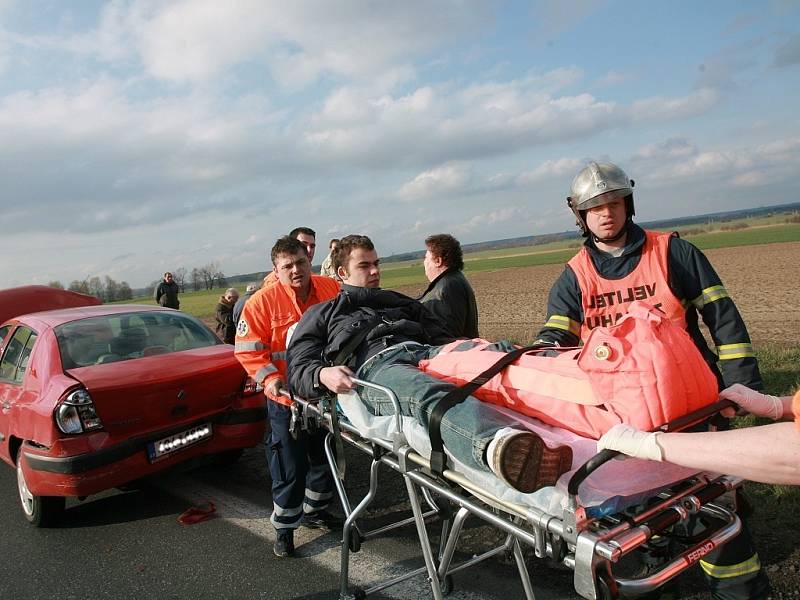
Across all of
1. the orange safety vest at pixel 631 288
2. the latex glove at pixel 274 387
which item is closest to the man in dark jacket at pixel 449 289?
the latex glove at pixel 274 387

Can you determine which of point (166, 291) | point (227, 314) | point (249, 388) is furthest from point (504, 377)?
point (166, 291)

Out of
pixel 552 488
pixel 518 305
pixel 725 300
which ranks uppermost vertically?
pixel 725 300

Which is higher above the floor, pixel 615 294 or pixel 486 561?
pixel 615 294

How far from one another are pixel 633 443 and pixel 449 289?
2.90 m

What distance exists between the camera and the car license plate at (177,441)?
4129mm

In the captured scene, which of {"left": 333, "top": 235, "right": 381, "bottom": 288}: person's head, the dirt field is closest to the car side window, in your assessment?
{"left": 333, "top": 235, "right": 381, "bottom": 288}: person's head

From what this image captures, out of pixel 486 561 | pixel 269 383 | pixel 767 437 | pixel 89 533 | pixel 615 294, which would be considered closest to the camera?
pixel 767 437

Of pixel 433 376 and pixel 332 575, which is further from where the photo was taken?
pixel 332 575

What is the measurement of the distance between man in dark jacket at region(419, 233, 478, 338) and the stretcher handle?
8.55 feet

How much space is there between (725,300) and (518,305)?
21742 millimetres

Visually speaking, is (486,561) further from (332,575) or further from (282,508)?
(282,508)

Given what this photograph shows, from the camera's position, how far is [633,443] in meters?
1.69

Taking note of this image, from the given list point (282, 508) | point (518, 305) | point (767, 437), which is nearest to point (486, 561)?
point (282, 508)

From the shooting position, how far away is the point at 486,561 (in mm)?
3328
